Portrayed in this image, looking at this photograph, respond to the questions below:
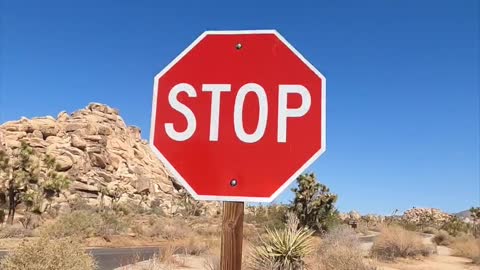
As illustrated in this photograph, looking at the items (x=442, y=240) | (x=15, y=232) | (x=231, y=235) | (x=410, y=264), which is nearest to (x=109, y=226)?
(x=15, y=232)

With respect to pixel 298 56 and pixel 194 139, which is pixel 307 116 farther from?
pixel 194 139

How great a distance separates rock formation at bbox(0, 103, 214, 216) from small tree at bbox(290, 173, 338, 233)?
28.3 meters

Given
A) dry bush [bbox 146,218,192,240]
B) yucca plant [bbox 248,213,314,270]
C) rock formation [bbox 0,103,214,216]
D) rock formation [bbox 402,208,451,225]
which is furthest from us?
rock formation [bbox 402,208,451,225]

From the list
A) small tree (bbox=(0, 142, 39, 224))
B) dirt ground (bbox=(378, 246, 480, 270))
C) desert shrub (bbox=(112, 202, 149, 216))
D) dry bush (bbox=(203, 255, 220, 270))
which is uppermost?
small tree (bbox=(0, 142, 39, 224))

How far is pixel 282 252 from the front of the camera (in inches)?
520

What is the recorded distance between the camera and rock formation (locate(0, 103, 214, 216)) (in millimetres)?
55250

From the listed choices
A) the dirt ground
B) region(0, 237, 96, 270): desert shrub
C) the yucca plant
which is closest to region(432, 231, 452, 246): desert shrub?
the dirt ground

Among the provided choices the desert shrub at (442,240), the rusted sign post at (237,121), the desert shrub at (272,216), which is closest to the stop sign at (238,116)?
the rusted sign post at (237,121)

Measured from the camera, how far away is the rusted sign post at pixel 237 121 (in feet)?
6.46

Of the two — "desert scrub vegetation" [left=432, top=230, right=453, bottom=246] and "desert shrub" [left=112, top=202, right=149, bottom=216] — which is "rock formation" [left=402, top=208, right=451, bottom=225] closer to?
"desert scrub vegetation" [left=432, top=230, right=453, bottom=246]

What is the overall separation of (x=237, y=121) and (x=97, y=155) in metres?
62.9

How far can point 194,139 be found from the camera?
2059 mm

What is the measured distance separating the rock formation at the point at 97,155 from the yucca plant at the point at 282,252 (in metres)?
38.4

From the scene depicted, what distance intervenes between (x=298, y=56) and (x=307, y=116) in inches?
12.3
